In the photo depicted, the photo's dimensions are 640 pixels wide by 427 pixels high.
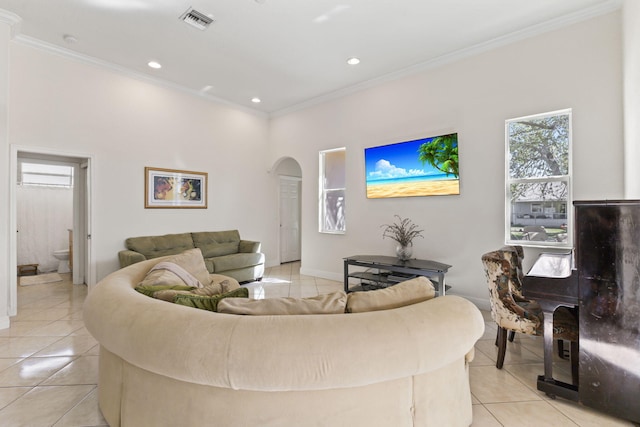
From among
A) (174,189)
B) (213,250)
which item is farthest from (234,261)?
(174,189)

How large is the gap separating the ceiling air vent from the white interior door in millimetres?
3865

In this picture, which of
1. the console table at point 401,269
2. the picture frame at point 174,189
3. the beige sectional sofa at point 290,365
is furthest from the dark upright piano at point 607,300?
the picture frame at point 174,189

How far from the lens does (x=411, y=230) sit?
4383 millimetres

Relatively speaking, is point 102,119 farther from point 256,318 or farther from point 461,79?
point 461,79

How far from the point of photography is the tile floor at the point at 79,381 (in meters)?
1.76

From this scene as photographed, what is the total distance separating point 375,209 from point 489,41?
2.67 meters

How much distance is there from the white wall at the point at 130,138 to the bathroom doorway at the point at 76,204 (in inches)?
3.6

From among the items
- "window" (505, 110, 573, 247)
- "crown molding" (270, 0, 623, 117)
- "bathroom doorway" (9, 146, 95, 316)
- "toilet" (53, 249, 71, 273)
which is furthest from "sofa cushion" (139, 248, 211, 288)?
"toilet" (53, 249, 71, 273)

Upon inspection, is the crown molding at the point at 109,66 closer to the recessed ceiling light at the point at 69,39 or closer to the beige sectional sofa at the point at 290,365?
the recessed ceiling light at the point at 69,39

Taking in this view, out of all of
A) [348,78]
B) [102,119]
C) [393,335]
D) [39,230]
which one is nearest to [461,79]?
[348,78]

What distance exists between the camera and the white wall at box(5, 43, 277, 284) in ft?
12.4

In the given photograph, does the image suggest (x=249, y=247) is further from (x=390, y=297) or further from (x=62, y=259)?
(x=390, y=297)

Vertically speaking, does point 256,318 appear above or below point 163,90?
below

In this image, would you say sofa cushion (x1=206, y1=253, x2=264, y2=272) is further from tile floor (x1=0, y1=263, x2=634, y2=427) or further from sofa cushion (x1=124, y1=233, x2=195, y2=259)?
tile floor (x1=0, y1=263, x2=634, y2=427)
